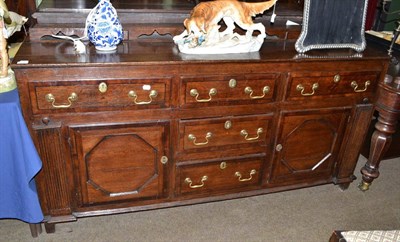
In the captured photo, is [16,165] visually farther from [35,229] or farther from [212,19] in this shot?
[212,19]

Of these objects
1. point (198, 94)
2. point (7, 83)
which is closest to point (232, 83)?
point (198, 94)

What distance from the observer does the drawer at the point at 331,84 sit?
1.72m

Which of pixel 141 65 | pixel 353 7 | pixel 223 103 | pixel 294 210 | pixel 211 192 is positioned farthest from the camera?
pixel 294 210

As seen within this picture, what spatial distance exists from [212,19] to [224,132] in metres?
0.52

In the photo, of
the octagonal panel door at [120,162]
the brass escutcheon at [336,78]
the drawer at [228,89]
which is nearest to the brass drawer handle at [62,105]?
the octagonal panel door at [120,162]

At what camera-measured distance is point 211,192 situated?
1.89 m

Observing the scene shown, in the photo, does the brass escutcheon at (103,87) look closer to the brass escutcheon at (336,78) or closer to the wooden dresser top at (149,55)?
the wooden dresser top at (149,55)

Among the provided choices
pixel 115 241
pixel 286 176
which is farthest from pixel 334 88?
pixel 115 241

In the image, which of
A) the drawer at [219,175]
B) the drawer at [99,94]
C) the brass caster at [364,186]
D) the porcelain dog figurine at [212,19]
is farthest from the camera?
the brass caster at [364,186]

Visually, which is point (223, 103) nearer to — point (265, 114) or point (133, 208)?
point (265, 114)

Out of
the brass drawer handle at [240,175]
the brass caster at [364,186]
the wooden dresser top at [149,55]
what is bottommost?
the brass caster at [364,186]

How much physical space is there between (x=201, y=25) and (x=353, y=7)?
0.77 m

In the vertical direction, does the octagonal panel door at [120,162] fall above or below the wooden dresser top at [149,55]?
below

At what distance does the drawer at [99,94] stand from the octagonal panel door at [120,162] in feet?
0.36
